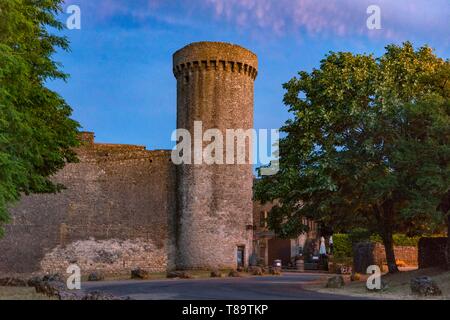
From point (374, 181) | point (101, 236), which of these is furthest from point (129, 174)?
point (374, 181)

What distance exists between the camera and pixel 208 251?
133 feet

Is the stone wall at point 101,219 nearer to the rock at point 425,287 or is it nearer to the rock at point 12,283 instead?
the rock at point 12,283

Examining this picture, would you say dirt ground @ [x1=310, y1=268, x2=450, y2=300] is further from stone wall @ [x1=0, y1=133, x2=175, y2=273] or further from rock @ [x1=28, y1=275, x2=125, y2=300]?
stone wall @ [x1=0, y1=133, x2=175, y2=273]

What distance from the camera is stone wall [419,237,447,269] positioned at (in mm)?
26266

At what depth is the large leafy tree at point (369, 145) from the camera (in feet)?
73.2

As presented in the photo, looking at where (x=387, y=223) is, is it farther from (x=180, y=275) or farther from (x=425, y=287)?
(x=180, y=275)

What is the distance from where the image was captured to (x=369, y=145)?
22953mm

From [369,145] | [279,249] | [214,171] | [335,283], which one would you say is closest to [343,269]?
[214,171]

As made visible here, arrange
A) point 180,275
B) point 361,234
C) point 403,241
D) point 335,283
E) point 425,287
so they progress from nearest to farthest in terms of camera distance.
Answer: point 425,287, point 335,283, point 361,234, point 180,275, point 403,241

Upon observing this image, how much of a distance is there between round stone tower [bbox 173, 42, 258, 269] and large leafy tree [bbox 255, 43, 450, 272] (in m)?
13.5

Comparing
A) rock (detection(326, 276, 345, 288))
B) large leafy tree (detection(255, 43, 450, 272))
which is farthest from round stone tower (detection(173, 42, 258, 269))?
rock (detection(326, 276, 345, 288))

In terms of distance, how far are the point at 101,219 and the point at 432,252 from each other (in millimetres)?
24125

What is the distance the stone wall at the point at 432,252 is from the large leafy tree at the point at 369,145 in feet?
2.86
